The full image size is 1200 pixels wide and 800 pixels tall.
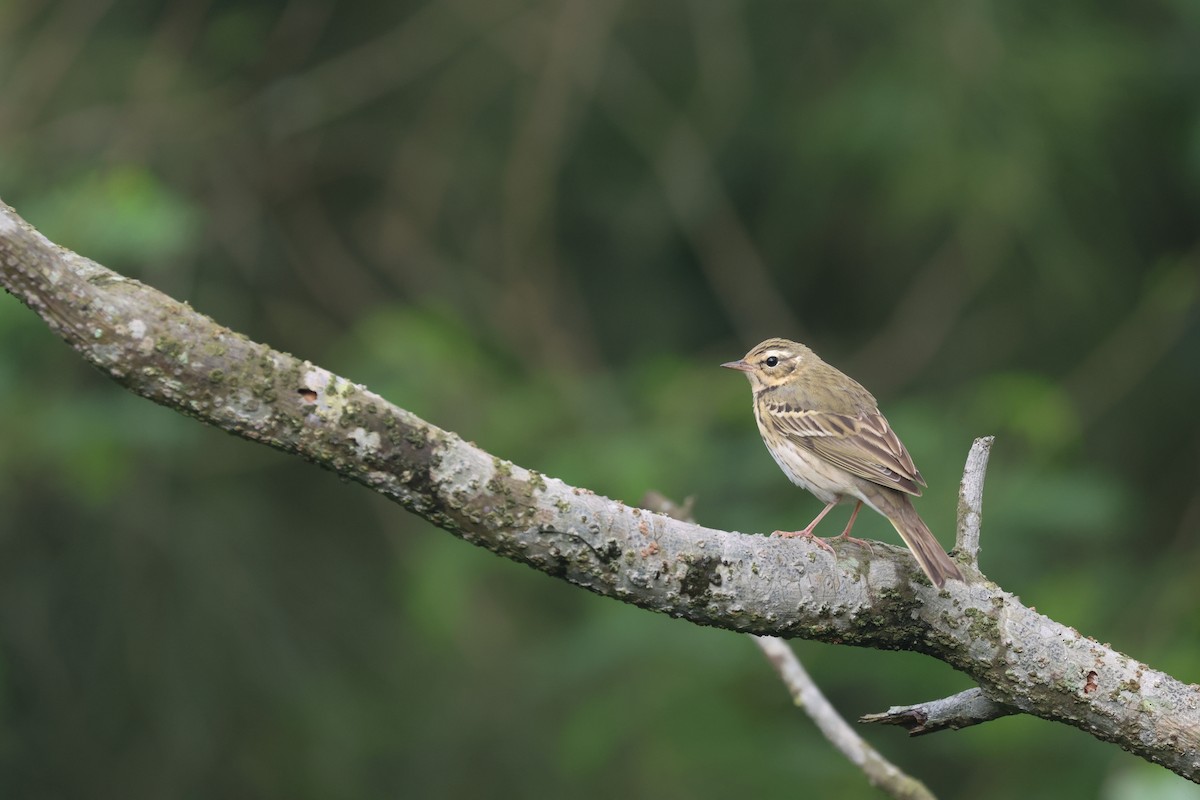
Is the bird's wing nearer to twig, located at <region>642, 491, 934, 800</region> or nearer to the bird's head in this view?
the bird's head

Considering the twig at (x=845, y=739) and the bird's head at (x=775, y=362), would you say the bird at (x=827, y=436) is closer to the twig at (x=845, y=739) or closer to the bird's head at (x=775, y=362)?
the bird's head at (x=775, y=362)

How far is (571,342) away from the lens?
29.9ft

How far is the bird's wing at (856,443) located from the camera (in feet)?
16.1

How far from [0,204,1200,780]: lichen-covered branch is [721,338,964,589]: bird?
82 cm

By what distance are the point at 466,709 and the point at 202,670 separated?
1.73 m

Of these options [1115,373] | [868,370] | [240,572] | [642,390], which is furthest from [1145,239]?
[240,572]

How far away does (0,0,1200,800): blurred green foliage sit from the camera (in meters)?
7.18

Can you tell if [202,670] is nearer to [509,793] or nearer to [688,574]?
[509,793]

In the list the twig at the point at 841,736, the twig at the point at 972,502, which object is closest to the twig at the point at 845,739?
the twig at the point at 841,736

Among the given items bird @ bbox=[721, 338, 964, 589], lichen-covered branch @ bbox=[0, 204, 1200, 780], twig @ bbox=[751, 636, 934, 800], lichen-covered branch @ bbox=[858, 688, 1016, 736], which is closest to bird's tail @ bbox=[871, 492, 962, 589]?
lichen-covered branch @ bbox=[0, 204, 1200, 780]

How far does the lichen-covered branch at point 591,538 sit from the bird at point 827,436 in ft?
2.70

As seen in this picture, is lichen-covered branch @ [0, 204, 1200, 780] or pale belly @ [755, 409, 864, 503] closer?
lichen-covered branch @ [0, 204, 1200, 780]

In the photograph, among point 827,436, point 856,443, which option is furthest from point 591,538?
point 827,436

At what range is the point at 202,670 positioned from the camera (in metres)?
7.76
